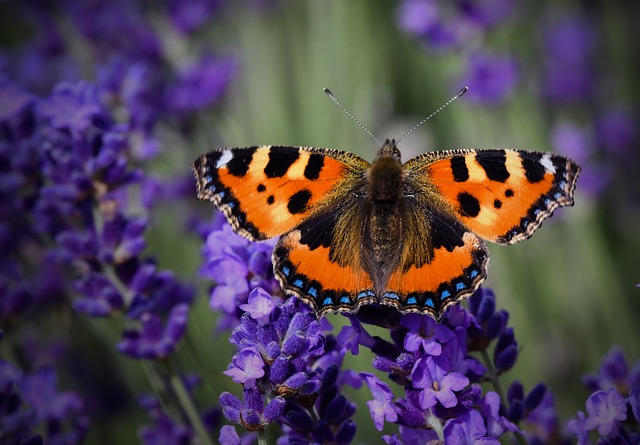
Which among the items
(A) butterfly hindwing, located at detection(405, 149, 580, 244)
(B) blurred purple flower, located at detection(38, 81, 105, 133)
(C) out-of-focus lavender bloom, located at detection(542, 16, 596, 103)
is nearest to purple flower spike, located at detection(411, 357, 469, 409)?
(A) butterfly hindwing, located at detection(405, 149, 580, 244)

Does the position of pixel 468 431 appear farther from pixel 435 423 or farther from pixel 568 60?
pixel 568 60

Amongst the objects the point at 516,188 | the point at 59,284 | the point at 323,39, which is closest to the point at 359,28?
the point at 323,39

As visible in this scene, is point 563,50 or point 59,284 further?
point 563,50

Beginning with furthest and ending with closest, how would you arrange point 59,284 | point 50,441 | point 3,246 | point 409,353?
point 59,284, point 3,246, point 50,441, point 409,353

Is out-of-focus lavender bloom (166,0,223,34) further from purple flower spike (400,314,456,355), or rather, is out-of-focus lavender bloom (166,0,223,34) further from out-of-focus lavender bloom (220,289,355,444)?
purple flower spike (400,314,456,355)

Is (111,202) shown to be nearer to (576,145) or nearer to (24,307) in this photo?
(24,307)

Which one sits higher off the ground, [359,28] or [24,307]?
[359,28]
